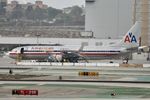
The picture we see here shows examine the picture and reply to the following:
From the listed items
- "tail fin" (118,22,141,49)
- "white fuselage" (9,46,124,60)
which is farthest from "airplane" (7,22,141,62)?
"tail fin" (118,22,141,49)

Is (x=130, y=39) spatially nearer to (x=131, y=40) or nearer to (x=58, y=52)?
(x=131, y=40)

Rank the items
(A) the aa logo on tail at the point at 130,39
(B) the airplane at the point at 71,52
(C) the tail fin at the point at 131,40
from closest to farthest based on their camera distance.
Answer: (B) the airplane at the point at 71,52 → (C) the tail fin at the point at 131,40 → (A) the aa logo on tail at the point at 130,39

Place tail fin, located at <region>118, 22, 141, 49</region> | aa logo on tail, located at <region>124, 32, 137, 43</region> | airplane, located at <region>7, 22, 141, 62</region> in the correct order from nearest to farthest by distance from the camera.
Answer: airplane, located at <region>7, 22, 141, 62</region> < tail fin, located at <region>118, 22, 141, 49</region> < aa logo on tail, located at <region>124, 32, 137, 43</region>

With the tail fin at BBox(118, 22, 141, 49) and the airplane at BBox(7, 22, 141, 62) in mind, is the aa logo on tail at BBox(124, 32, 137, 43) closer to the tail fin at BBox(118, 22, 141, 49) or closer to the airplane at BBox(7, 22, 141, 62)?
the tail fin at BBox(118, 22, 141, 49)

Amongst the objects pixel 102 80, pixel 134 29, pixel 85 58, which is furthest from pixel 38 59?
pixel 102 80

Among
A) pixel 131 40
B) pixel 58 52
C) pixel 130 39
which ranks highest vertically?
pixel 130 39

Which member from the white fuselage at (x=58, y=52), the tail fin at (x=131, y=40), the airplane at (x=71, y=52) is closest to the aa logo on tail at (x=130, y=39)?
the tail fin at (x=131, y=40)

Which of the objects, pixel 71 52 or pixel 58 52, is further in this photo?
pixel 58 52

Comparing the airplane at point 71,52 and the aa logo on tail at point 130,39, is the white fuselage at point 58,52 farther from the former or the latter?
the aa logo on tail at point 130,39

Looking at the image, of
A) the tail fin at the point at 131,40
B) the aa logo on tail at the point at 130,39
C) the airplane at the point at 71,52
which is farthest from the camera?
the aa logo on tail at the point at 130,39

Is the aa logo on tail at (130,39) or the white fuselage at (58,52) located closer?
the white fuselage at (58,52)

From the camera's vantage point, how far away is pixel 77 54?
113m

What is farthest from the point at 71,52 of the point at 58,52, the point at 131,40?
the point at 131,40

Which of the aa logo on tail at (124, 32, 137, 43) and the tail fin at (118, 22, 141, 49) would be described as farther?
the aa logo on tail at (124, 32, 137, 43)
